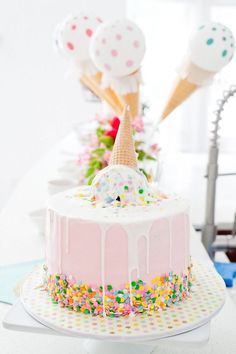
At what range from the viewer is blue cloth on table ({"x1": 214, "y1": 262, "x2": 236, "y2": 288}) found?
1239mm

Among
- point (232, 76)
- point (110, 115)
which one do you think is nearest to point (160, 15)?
point (232, 76)

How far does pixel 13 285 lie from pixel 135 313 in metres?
0.39

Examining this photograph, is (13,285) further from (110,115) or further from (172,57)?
(172,57)

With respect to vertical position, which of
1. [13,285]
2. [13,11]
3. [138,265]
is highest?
[13,11]

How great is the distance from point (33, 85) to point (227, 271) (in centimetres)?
356

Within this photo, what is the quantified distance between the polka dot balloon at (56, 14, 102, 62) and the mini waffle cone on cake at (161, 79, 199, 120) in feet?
1.03

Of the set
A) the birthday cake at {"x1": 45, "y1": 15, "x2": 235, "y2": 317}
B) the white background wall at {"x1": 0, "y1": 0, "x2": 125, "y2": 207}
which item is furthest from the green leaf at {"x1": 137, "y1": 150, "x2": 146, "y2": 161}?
the white background wall at {"x1": 0, "y1": 0, "x2": 125, "y2": 207}

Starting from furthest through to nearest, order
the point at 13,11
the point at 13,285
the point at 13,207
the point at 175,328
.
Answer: the point at 13,11 → the point at 13,207 → the point at 13,285 → the point at 175,328

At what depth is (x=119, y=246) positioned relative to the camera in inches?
31.1

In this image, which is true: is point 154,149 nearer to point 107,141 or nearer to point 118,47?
point 107,141

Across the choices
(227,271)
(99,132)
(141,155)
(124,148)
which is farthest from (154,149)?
(124,148)

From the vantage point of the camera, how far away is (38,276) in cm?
95

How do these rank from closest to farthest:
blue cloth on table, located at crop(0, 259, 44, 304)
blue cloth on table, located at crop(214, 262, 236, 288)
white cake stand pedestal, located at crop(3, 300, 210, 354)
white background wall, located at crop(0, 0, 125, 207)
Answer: white cake stand pedestal, located at crop(3, 300, 210, 354), blue cloth on table, located at crop(0, 259, 44, 304), blue cloth on table, located at crop(214, 262, 236, 288), white background wall, located at crop(0, 0, 125, 207)

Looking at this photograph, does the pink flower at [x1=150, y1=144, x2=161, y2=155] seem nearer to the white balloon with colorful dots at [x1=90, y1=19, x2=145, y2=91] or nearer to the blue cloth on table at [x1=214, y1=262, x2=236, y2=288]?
the white balloon with colorful dots at [x1=90, y1=19, x2=145, y2=91]
